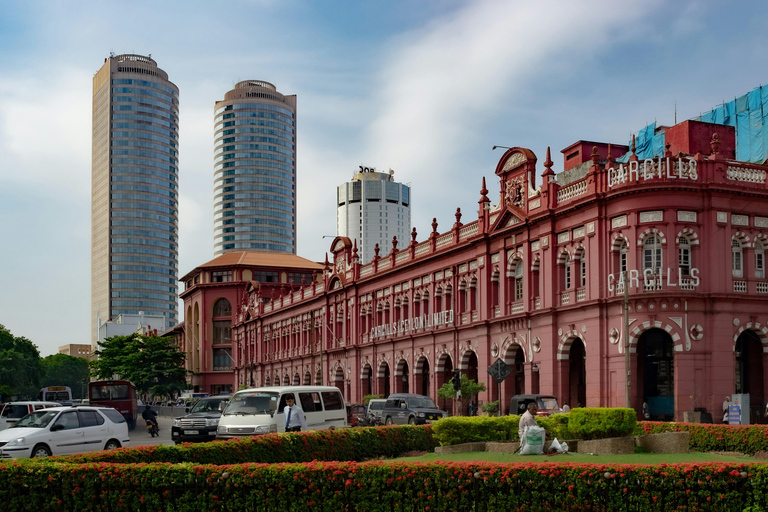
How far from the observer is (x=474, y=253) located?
2026 inches

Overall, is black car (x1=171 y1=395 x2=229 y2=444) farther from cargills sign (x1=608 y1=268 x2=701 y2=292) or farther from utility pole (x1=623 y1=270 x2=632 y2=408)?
cargills sign (x1=608 y1=268 x2=701 y2=292)

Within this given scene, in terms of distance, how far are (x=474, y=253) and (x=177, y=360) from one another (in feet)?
220

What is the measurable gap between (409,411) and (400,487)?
25193mm

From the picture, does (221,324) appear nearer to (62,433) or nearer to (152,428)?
(152,428)

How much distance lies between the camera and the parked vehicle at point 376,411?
1624 inches

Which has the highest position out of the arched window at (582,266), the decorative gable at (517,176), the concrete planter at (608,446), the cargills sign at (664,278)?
the decorative gable at (517,176)

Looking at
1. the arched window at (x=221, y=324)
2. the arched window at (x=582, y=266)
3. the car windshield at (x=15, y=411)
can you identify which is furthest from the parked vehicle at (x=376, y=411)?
the arched window at (x=221, y=324)

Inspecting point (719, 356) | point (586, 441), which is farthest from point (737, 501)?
point (719, 356)

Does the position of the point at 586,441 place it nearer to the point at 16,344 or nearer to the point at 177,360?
the point at 177,360

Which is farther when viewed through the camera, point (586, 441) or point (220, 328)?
point (220, 328)

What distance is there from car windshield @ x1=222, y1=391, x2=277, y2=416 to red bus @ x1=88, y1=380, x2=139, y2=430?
24412mm

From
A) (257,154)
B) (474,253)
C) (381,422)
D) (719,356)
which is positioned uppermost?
(257,154)

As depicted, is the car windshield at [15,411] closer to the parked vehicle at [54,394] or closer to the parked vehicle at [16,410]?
the parked vehicle at [16,410]

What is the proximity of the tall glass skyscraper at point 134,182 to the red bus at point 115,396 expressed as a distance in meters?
145
